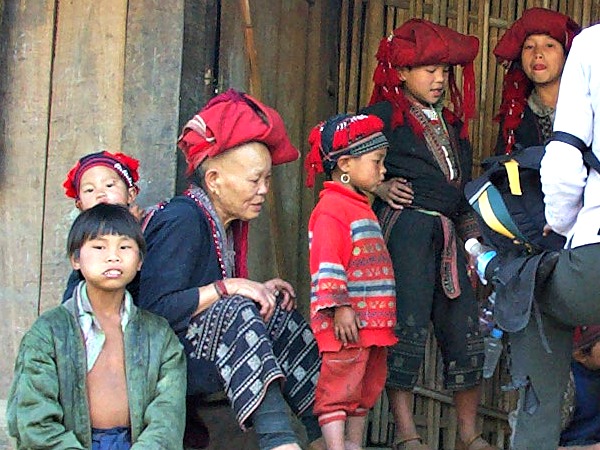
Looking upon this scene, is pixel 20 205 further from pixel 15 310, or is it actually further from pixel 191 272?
pixel 191 272

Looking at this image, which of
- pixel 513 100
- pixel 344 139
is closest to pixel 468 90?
pixel 513 100

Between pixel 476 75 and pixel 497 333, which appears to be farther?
pixel 476 75

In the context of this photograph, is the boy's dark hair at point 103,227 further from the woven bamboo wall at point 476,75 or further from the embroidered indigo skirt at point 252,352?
the woven bamboo wall at point 476,75

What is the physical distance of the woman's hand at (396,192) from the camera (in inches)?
211

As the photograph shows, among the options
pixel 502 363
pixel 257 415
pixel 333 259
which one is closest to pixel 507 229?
pixel 333 259

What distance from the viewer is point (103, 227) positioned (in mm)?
4152

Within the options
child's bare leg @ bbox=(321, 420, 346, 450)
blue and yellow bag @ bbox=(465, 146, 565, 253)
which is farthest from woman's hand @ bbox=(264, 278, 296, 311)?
blue and yellow bag @ bbox=(465, 146, 565, 253)

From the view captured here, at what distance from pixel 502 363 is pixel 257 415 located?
2455 mm

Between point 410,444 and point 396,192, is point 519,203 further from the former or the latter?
point 410,444

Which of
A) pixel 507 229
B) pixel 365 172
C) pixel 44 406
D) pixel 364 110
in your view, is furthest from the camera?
pixel 364 110

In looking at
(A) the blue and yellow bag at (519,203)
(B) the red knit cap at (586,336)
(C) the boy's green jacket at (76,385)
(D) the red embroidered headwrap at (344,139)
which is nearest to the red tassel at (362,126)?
(D) the red embroidered headwrap at (344,139)

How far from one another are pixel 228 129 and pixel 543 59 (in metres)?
1.93

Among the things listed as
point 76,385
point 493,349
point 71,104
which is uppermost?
point 71,104

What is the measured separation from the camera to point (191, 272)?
4.39 metres
